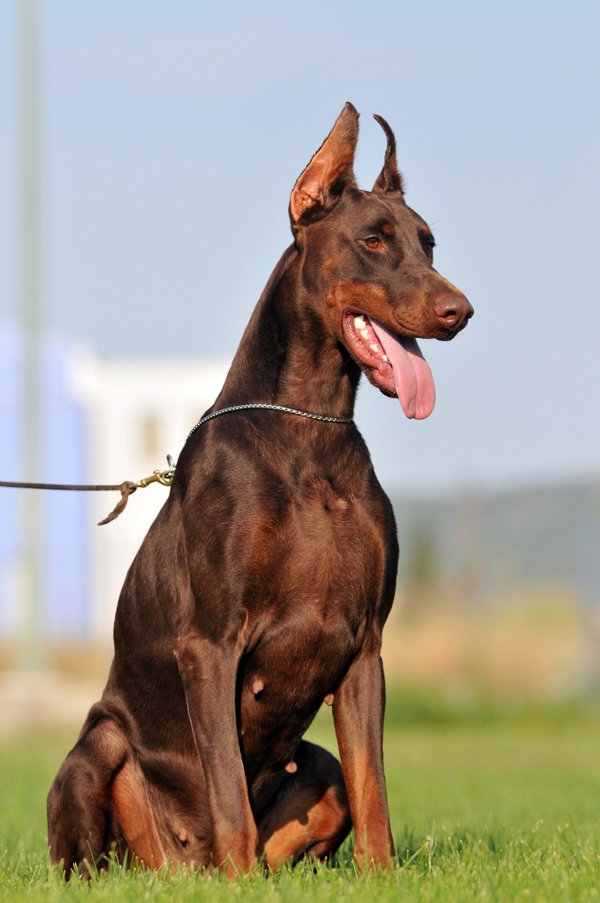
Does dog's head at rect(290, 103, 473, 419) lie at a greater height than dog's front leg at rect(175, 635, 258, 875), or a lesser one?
greater

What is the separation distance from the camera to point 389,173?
555 cm

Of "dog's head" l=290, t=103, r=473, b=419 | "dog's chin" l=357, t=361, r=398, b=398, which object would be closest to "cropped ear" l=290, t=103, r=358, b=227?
"dog's head" l=290, t=103, r=473, b=419

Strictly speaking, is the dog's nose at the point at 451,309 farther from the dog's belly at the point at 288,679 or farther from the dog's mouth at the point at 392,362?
the dog's belly at the point at 288,679

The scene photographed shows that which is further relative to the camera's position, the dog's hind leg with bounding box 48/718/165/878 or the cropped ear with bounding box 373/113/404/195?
the cropped ear with bounding box 373/113/404/195

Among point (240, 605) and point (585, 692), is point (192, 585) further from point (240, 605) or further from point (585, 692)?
point (585, 692)

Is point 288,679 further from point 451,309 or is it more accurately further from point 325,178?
point 325,178

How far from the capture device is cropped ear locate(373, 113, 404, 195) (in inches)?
218

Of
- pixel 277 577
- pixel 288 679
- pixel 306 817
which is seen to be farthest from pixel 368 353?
pixel 306 817

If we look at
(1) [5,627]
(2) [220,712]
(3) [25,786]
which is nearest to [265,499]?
(2) [220,712]

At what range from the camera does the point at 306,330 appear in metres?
5.12

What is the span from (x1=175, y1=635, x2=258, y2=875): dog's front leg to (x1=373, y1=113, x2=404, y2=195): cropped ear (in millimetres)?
1824

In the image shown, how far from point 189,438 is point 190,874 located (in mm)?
1462

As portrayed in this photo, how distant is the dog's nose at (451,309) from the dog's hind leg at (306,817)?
5.86ft

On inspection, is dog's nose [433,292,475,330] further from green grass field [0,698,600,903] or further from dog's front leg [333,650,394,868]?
green grass field [0,698,600,903]
